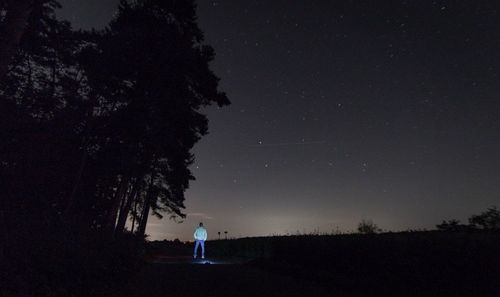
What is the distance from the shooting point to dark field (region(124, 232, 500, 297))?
26.7 ft

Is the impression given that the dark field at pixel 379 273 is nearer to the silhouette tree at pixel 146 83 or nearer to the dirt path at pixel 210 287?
the dirt path at pixel 210 287

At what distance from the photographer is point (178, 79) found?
17.0 m

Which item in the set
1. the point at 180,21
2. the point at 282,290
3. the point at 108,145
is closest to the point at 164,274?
the point at 282,290

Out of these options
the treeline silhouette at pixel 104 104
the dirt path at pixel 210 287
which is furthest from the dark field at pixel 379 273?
the treeline silhouette at pixel 104 104

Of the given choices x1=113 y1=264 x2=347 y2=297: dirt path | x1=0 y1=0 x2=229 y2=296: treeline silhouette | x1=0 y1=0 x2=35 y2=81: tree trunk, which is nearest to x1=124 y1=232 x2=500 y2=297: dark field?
x1=113 y1=264 x2=347 y2=297: dirt path

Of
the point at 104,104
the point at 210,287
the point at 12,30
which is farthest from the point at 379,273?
the point at 104,104

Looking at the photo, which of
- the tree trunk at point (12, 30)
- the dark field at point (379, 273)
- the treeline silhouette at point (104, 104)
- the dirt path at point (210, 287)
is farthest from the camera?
the treeline silhouette at point (104, 104)

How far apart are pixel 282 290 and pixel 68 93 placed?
536 inches

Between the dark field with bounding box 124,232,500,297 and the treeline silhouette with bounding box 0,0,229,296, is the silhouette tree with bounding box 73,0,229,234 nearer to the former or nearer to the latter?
the treeline silhouette with bounding box 0,0,229,296

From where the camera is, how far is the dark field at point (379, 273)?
8125mm

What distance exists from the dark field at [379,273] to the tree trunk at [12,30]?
5159 mm

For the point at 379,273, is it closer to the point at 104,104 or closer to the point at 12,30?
the point at 12,30

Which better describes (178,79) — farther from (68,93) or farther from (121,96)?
(68,93)

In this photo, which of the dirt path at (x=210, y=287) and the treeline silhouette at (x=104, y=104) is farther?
the treeline silhouette at (x=104, y=104)
